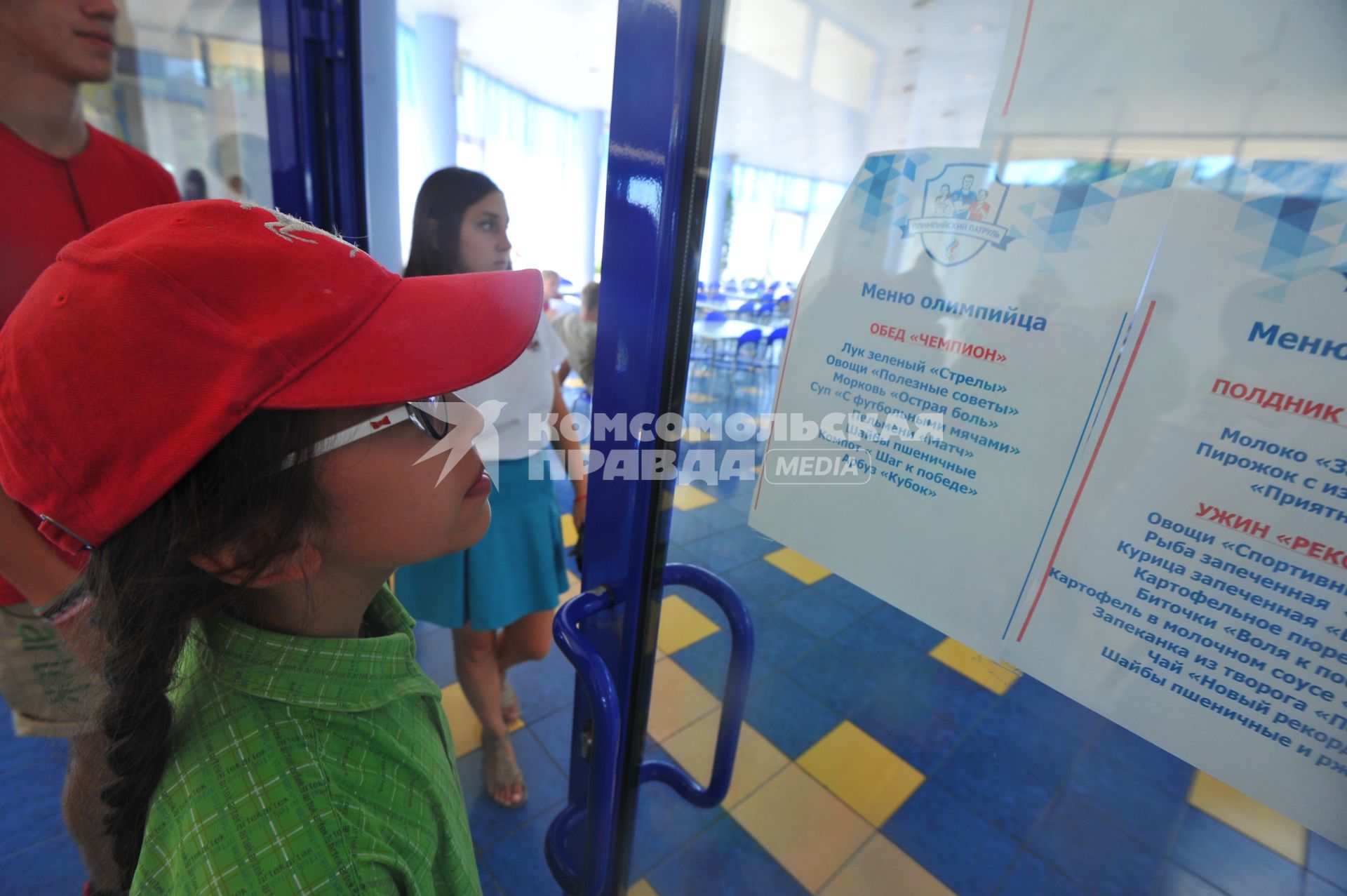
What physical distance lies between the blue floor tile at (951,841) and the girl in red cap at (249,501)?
0.76 meters

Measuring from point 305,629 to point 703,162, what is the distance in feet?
2.54

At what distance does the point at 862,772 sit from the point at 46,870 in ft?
7.06

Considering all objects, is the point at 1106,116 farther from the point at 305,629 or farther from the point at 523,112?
the point at 523,112

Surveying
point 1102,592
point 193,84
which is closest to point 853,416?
point 1102,592

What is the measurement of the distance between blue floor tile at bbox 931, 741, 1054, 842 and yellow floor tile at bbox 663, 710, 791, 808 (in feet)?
1.30

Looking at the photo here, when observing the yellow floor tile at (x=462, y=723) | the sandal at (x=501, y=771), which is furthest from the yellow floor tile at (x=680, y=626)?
the yellow floor tile at (x=462, y=723)

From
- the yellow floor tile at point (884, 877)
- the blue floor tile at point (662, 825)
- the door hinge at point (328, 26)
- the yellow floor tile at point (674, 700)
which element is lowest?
the blue floor tile at point (662, 825)

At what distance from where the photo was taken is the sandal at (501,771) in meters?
1.75

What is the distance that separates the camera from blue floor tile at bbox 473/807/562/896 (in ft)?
5.05

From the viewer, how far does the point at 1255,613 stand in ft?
1.43

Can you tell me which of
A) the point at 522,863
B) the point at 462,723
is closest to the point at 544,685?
the point at 462,723

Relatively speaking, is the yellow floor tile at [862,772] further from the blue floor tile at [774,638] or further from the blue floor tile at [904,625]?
the blue floor tile at [904,625]

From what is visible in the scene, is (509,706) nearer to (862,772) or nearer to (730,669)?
(862,772)

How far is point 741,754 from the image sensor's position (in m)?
1.23
